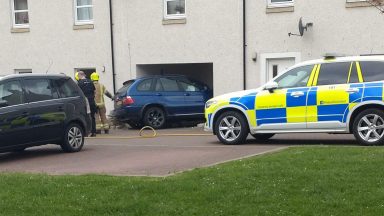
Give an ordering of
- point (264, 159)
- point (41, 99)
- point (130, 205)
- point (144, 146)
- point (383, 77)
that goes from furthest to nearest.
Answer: point (144, 146) < point (41, 99) < point (383, 77) < point (264, 159) < point (130, 205)

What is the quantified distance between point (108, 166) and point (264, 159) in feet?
8.45

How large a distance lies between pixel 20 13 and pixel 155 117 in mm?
8327

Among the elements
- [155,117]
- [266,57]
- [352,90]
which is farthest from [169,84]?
[352,90]

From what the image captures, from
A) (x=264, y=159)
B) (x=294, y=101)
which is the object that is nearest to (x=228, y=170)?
(x=264, y=159)

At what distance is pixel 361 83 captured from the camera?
1140 centimetres

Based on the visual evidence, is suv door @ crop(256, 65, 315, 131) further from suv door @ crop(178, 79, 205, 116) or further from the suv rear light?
suv door @ crop(178, 79, 205, 116)

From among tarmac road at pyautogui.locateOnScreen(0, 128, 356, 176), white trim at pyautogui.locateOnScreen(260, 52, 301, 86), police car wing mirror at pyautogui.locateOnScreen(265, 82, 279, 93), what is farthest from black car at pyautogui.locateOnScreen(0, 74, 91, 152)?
white trim at pyautogui.locateOnScreen(260, 52, 301, 86)

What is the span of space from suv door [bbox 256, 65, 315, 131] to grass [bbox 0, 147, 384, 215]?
311 centimetres

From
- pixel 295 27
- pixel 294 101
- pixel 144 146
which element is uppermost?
pixel 295 27

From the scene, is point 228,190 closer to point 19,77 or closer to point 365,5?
point 19,77

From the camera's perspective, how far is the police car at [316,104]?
11.3 metres

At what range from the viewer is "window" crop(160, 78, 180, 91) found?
19.1 m

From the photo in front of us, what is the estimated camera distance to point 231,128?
12734 mm

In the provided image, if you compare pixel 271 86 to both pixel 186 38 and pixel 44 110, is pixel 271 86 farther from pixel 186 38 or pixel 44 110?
pixel 186 38
